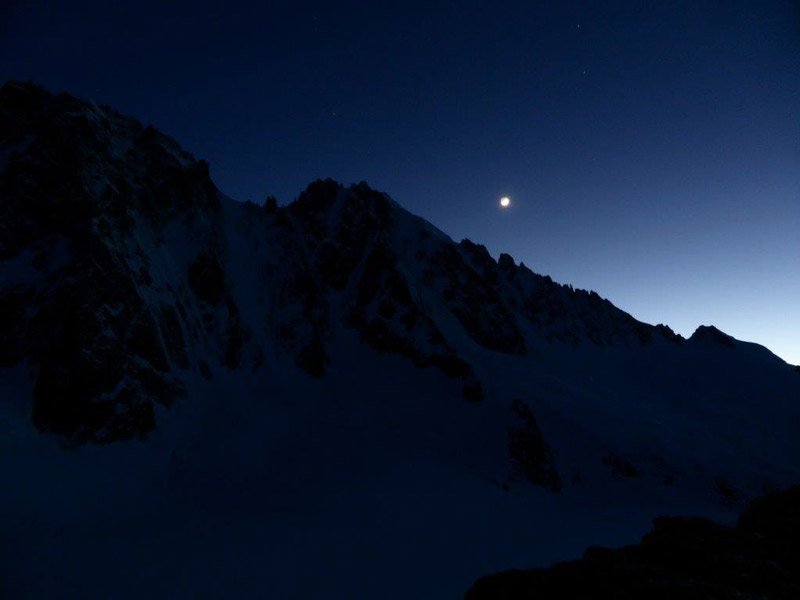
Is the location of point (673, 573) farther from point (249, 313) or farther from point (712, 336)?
point (712, 336)

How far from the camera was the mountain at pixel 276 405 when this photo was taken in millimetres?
30641

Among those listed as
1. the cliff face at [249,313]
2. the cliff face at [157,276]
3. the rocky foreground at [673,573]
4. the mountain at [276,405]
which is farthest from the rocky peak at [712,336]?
the rocky foreground at [673,573]

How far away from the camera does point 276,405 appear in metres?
50.9

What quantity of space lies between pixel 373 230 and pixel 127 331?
50.8 m

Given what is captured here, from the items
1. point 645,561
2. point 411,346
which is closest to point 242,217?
point 411,346

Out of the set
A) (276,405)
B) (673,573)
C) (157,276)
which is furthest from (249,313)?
(673,573)

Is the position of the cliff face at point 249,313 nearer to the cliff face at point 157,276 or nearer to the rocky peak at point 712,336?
the cliff face at point 157,276

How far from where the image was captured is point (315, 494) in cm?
3872

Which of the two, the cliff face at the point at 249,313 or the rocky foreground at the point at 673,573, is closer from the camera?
the rocky foreground at the point at 673,573

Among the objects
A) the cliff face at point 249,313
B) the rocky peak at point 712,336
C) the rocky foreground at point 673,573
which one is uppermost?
the rocky peak at point 712,336

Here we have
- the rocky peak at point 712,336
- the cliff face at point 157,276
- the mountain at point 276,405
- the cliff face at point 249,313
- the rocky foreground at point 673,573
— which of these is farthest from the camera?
the rocky peak at point 712,336

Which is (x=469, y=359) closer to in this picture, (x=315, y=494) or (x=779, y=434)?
(x=315, y=494)

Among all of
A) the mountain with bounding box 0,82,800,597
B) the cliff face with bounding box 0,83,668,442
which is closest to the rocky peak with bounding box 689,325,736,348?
the mountain with bounding box 0,82,800,597

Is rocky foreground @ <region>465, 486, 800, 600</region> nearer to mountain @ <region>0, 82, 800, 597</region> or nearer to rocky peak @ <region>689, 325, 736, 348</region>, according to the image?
mountain @ <region>0, 82, 800, 597</region>
